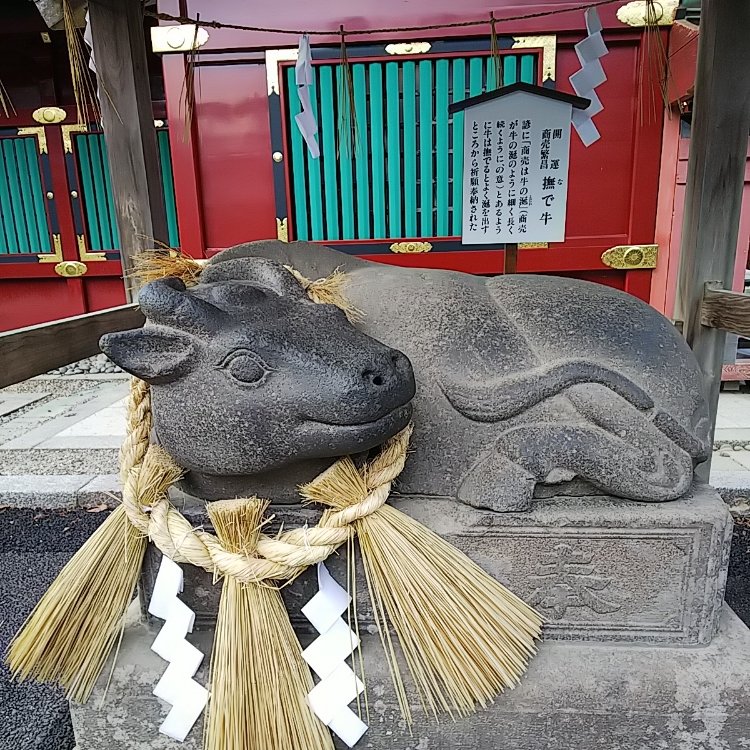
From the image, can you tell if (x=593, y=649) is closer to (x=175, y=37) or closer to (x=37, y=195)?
(x=175, y=37)

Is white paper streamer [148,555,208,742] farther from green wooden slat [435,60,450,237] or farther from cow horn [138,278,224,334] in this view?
green wooden slat [435,60,450,237]

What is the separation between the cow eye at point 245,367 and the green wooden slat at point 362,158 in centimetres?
264

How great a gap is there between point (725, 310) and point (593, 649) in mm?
1199

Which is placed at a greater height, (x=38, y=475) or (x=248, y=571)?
(x=248, y=571)

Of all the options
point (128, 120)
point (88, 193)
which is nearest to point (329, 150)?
point (128, 120)

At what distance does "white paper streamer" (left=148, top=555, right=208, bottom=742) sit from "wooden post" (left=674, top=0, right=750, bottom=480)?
154 cm

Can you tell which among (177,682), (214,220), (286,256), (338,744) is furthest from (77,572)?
(214,220)

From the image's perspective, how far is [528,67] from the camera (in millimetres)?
3021

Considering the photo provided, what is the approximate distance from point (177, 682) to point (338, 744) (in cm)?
28

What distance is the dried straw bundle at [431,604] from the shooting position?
890 mm

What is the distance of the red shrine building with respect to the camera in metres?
2.97

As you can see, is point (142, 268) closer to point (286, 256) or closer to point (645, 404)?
point (286, 256)

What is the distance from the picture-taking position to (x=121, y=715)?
974 millimetres

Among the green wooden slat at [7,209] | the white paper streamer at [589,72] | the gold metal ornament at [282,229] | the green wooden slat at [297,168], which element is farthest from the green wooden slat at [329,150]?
the green wooden slat at [7,209]
